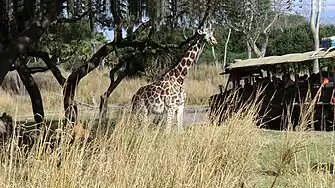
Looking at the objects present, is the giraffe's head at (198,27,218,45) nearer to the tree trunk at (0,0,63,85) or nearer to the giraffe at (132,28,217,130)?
the giraffe at (132,28,217,130)

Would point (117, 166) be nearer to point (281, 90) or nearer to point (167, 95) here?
point (167, 95)

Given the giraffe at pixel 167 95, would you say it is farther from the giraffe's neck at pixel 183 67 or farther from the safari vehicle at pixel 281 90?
the safari vehicle at pixel 281 90

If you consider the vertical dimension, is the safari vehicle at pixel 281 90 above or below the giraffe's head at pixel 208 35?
below

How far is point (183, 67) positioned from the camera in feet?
32.5

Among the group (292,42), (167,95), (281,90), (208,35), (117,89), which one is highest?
(208,35)

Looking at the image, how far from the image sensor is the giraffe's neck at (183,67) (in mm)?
9766

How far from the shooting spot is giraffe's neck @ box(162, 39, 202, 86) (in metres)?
9.77

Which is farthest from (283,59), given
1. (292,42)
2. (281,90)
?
(292,42)

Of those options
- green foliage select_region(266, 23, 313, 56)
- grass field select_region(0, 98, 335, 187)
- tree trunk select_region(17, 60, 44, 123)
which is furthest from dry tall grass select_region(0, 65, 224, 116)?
grass field select_region(0, 98, 335, 187)

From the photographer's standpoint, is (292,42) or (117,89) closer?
(117,89)

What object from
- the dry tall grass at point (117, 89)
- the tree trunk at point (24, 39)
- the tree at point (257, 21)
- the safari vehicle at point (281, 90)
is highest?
the tree at point (257, 21)

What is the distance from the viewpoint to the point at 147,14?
24.6ft

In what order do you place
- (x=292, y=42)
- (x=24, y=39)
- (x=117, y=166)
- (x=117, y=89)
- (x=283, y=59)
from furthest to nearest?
1. (x=292, y=42)
2. (x=117, y=89)
3. (x=283, y=59)
4. (x=24, y=39)
5. (x=117, y=166)

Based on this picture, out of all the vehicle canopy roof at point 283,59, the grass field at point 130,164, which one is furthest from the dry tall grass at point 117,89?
the grass field at point 130,164
